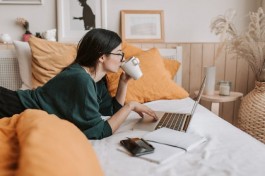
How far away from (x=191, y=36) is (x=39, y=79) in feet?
4.37

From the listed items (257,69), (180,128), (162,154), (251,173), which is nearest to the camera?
(251,173)

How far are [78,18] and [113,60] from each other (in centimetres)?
115

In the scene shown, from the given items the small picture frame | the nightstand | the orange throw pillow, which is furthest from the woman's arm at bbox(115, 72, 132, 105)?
the small picture frame

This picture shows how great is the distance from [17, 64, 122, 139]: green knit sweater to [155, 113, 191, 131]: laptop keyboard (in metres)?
0.25

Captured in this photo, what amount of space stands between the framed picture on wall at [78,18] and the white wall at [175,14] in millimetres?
72

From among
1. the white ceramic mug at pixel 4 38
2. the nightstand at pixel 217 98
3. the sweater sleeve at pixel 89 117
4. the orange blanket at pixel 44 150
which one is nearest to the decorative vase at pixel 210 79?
the nightstand at pixel 217 98

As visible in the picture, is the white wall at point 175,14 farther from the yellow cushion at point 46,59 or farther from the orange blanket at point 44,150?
the orange blanket at point 44,150

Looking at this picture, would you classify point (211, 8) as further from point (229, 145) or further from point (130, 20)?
point (229, 145)

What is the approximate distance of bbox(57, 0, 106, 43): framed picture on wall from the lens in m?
2.37

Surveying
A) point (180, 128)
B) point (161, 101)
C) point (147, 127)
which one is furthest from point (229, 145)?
point (161, 101)

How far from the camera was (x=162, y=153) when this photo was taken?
951 mm

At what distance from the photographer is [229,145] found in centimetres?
107

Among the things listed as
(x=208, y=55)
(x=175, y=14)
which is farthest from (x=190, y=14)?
(x=208, y=55)

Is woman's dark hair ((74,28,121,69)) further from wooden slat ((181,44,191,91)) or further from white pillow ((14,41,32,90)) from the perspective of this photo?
wooden slat ((181,44,191,91))
